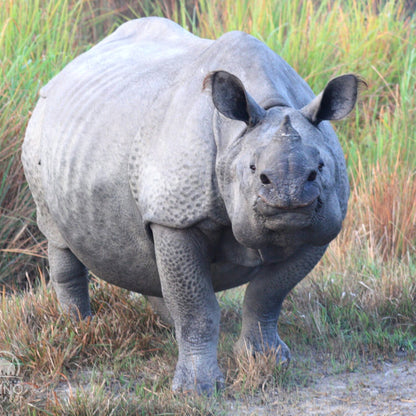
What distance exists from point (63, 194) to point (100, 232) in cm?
31

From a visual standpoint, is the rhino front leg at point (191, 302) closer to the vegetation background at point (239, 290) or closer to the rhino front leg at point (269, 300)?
the vegetation background at point (239, 290)

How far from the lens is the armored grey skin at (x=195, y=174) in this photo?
2869mm

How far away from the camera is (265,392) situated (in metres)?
3.45

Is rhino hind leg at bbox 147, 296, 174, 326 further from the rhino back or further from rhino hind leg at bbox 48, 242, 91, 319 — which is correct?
the rhino back

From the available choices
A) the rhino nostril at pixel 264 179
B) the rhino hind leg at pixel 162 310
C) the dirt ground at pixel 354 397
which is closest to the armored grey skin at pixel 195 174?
the rhino nostril at pixel 264 179

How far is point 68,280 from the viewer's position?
4355 mm

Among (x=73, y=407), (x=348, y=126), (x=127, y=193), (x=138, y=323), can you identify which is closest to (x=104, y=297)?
(x=138, y=323)

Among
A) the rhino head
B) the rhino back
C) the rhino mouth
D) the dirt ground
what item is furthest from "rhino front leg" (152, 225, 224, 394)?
the rhino mouth

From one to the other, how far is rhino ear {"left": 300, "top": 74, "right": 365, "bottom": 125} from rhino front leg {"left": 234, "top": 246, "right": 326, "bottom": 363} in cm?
66

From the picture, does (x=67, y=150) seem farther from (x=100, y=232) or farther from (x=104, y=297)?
(x=104, y=297)

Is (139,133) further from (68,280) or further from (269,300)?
(68,280)

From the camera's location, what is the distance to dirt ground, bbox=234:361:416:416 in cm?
330

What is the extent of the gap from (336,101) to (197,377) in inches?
50.0

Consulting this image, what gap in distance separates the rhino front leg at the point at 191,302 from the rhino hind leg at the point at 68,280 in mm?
1028
